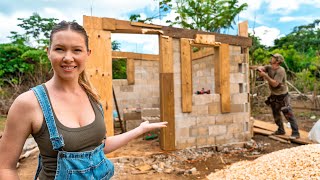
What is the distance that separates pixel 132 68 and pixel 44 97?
931cm

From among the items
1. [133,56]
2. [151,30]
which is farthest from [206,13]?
[151,30]

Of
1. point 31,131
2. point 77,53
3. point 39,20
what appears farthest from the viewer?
point 39,20

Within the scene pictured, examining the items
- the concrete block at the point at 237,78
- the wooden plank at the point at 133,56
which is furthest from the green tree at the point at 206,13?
the concrete block at the point at 237,78

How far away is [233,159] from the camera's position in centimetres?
596

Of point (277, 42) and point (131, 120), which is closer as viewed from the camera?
point (131, 120)

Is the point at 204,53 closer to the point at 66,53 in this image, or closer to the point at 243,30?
the point at 243,30

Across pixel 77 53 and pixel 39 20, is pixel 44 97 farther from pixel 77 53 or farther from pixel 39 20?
pixel 39 20

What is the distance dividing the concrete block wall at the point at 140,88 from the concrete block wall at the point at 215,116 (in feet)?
15.2

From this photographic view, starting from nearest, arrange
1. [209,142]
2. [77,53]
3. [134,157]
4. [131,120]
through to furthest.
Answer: [77,53], [134,157], [209,142], [131,120]

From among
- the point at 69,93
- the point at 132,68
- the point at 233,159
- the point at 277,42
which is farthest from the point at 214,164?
the point at 277,42

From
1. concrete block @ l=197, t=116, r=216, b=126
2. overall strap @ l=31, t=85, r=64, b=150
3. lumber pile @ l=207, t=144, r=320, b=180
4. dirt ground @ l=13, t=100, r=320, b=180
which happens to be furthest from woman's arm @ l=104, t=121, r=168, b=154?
concrete block @ l=197, t=116, r=216, b=126

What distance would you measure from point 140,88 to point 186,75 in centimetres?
491

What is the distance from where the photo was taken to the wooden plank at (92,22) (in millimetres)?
4906

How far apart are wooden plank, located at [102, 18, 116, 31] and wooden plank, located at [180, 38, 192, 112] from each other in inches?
60.4
